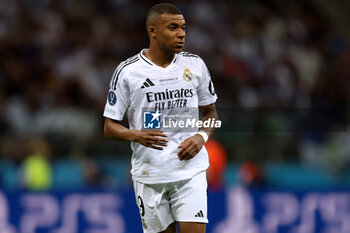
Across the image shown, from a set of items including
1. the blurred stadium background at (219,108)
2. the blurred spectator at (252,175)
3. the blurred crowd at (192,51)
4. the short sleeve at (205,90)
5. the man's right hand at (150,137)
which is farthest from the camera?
the blurred crowd at (192,51)

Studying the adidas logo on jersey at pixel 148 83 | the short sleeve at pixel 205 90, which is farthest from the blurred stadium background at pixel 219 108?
the adidas logo on jersey at pixel 148 83

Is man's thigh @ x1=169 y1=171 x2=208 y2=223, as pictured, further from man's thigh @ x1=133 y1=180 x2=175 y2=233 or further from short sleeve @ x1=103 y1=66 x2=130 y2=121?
short sleeve @ x1=103 y1=66 x2=130 y2=121

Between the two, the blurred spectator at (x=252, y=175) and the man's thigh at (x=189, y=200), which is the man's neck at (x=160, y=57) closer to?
the man's thigh at (x=189, y=200)

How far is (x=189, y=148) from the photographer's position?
4.59 meters

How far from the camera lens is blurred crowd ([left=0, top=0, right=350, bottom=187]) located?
9.09m

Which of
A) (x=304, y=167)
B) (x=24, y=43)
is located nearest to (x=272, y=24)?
(x=304, y=167)

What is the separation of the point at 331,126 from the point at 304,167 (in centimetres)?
96

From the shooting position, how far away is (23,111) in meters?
9.40

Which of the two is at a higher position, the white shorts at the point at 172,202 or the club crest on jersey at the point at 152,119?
the club crest on jersey at the point at 152,119

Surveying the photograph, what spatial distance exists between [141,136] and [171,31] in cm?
77

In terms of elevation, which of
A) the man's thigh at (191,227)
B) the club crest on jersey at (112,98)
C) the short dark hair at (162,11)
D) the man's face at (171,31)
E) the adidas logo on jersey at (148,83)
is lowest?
the man's thigh at (191,227)

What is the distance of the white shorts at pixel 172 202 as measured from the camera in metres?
4.66

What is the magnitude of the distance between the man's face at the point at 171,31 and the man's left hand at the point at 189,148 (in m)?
0.64

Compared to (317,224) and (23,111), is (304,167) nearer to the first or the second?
(317,224)
